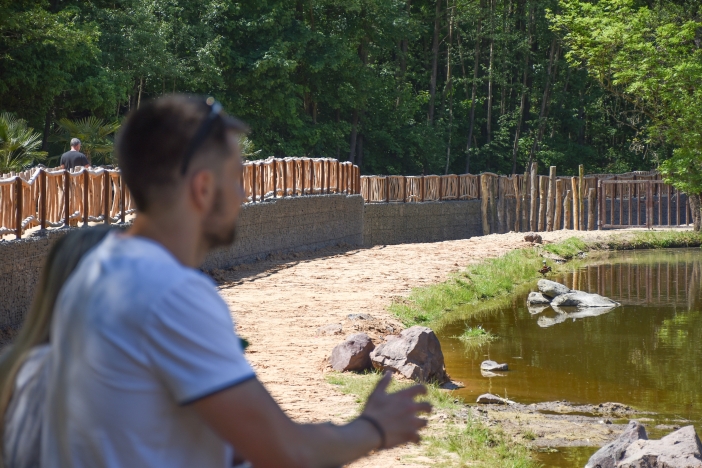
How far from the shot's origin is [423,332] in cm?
951

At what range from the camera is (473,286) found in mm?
17453

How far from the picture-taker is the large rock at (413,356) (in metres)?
9.27

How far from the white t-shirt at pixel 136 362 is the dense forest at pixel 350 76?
698 inches

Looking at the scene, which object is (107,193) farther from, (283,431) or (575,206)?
(575,206)

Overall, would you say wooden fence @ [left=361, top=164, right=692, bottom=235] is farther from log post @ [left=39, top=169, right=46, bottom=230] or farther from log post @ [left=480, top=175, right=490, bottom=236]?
log post @ [left=39, top=169, right=46, bottom=230]

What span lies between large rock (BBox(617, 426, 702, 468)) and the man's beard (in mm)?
5138

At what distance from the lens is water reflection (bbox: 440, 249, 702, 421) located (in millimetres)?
9938

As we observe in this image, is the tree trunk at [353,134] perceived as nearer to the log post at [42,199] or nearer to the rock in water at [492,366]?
the log post at [42,199]

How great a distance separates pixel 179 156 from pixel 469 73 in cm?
4737

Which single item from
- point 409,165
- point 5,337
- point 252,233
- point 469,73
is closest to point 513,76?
point 469,73

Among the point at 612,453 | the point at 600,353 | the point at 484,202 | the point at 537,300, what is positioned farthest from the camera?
the point at 484,202

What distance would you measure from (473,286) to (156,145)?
1597cm

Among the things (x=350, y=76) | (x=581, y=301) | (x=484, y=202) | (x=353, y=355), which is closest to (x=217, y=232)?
(x=353, y=355)

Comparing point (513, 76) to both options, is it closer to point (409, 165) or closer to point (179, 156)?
point (409, 165)
